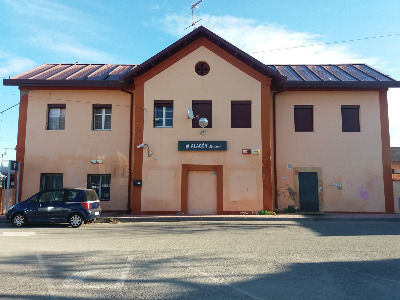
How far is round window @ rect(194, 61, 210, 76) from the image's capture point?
16.6 metres

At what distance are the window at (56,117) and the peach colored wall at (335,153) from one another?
11137 millimetres

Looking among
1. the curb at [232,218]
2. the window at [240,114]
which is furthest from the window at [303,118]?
the curb at [232,218]

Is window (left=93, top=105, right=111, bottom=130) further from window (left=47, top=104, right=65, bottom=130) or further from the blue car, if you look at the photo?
the blue car

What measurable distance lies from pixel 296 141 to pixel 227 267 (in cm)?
1216

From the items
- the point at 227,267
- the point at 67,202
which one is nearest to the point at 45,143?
the point at 67,202

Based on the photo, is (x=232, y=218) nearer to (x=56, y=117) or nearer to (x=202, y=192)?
(x=202, y=192)

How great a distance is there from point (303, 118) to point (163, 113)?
7.22 m

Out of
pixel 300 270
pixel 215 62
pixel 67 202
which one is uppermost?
pixel 215 62

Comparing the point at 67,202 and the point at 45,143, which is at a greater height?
the point at 45,143

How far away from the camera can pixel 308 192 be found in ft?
55.6

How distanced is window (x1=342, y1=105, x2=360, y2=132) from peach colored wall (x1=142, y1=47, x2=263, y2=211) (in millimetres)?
4741

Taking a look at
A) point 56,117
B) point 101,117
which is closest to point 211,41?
point 101,117

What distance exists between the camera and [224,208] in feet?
51.7

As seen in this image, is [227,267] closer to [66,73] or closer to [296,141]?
[296,141]
